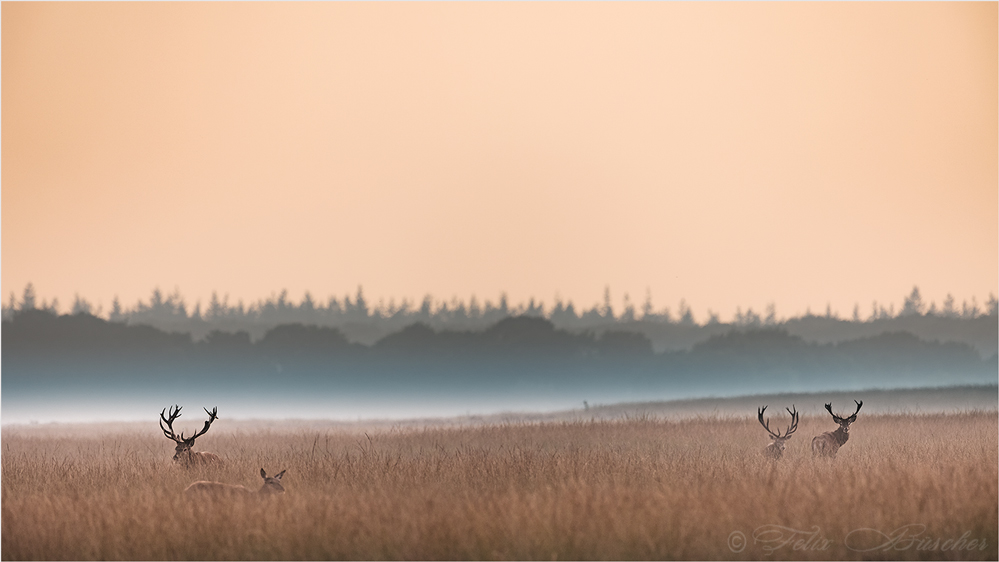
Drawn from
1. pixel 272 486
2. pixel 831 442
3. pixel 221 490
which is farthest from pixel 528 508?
pixel 831 442

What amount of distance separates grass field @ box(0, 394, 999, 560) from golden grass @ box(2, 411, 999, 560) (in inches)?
0.7

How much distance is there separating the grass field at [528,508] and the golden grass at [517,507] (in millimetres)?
19

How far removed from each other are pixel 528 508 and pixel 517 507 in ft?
0.37

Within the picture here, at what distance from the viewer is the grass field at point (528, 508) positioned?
669 centimetres

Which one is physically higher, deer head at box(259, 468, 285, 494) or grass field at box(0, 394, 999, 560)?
deer head at box(259, 468, 285, 494)

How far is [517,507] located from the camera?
713 centimetres

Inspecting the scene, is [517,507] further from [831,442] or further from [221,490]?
[831,442]

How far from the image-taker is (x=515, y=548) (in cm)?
667

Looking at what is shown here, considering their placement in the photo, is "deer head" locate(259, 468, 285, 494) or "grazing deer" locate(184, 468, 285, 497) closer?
"grazing deer" locate(184, 468, 285, 497)

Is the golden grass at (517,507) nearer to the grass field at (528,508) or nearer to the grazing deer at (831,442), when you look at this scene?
the grass field at (528,508)

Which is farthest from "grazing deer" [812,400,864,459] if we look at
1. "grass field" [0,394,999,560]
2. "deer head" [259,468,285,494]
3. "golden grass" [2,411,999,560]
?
"deer head" [259,468,285,494]

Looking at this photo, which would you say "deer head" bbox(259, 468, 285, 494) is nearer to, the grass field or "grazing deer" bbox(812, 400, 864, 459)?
the grass field

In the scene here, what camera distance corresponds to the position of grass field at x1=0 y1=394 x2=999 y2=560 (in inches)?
263

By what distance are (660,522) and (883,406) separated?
13.7 m
